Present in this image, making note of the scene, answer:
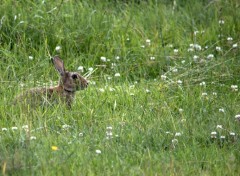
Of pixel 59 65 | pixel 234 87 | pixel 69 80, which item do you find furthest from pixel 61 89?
pixel 234 87

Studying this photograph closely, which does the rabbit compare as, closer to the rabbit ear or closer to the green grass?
the rabbit ear

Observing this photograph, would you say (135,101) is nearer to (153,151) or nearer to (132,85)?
(132,85)

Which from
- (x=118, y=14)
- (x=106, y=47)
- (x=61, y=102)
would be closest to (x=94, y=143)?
(x=61, y=102)

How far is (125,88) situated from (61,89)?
0.67m

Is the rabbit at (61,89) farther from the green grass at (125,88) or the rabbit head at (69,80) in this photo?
the green grass at (125,88)

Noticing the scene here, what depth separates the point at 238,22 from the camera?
10.1m

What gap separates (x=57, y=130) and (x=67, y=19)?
2.76 meters

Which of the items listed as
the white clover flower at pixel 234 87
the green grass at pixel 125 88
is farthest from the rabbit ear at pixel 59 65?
the white clover flower at pixel 234 87

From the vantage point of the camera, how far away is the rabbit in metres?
7.68

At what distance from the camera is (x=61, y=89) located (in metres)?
8.31

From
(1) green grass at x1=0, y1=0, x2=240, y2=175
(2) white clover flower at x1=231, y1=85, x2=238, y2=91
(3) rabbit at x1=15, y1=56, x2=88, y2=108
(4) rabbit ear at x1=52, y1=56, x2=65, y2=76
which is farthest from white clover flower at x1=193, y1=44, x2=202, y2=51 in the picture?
(4) rabbit ear at x1=52, y1=56, x2=65, y2=76

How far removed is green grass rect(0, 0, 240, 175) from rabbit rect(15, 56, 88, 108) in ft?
0.40

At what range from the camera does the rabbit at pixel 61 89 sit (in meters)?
7.68

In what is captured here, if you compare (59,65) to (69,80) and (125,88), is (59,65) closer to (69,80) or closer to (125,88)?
(69,80)
